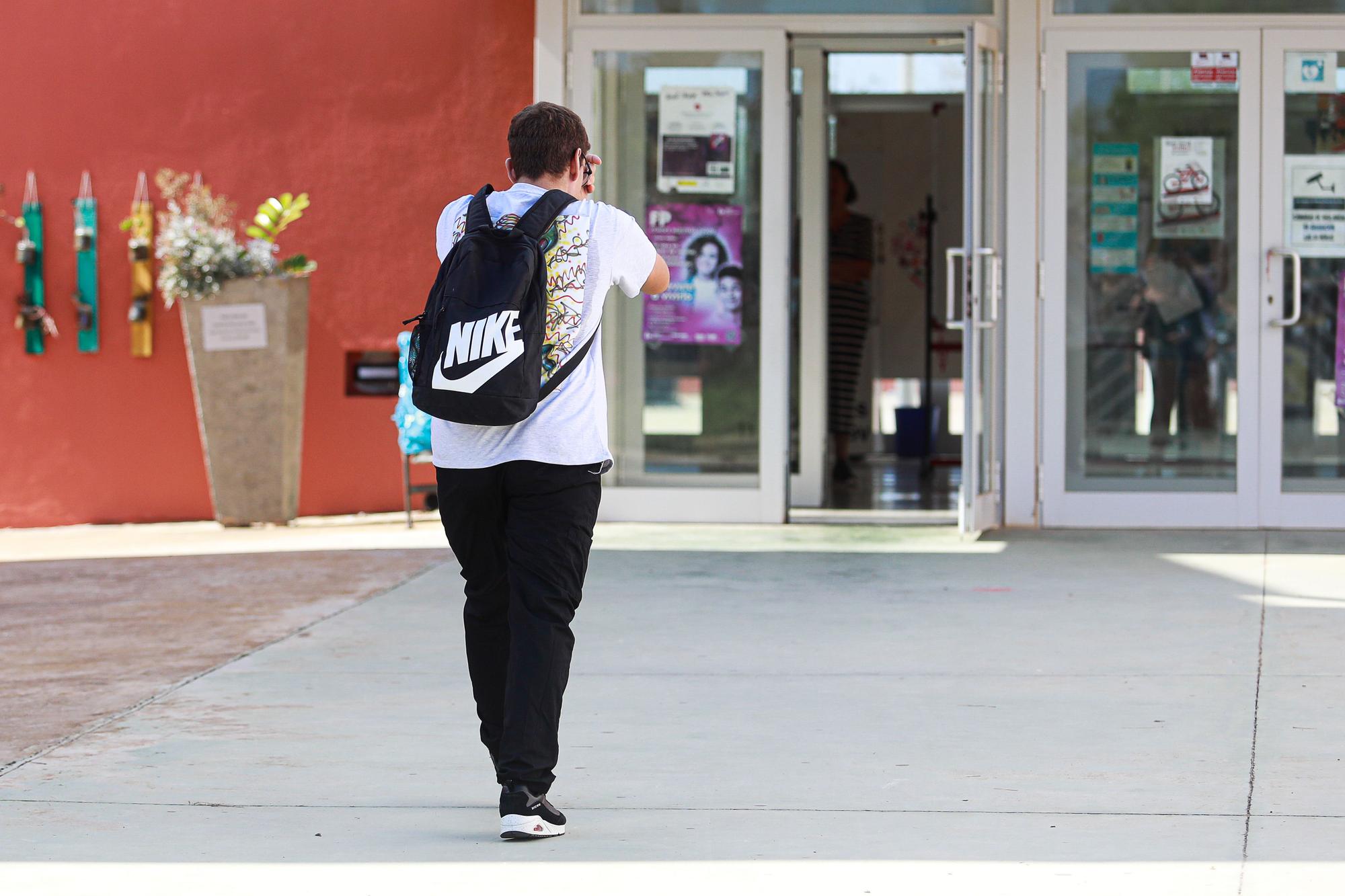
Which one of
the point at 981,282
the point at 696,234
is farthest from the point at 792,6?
the point at 981,282

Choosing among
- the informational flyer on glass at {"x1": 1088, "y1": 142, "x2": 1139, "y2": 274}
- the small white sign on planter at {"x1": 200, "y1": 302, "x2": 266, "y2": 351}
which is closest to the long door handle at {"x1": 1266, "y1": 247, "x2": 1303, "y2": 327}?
the informational flyer on glass at {"x1": 1088, "y1": 142, "x2": 1139, "y2": 274}

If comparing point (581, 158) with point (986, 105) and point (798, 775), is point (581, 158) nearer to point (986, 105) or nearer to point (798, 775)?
point (798, 775)

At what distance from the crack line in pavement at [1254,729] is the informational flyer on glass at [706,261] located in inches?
107

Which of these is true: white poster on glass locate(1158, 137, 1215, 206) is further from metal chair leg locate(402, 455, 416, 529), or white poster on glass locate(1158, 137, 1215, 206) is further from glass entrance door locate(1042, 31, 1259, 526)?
metal chair leg locate(402, 455, 416, 529)

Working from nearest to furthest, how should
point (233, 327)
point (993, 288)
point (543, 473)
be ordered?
point (543, 473) < point (993, 288) < point (233, 327)

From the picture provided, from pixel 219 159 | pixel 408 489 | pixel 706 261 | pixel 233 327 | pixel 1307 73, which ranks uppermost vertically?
pixel 1307 73

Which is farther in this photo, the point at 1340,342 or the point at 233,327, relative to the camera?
the point at 233,327

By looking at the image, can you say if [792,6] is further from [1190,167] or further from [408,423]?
[408,423]

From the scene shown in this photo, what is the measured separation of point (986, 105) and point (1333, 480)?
2.36 metres

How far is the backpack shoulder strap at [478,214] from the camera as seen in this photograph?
3354mm

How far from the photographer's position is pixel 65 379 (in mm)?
8992

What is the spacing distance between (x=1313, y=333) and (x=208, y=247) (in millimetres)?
5163

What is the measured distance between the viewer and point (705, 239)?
27.8ft

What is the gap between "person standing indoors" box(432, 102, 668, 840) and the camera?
333 centimetres
